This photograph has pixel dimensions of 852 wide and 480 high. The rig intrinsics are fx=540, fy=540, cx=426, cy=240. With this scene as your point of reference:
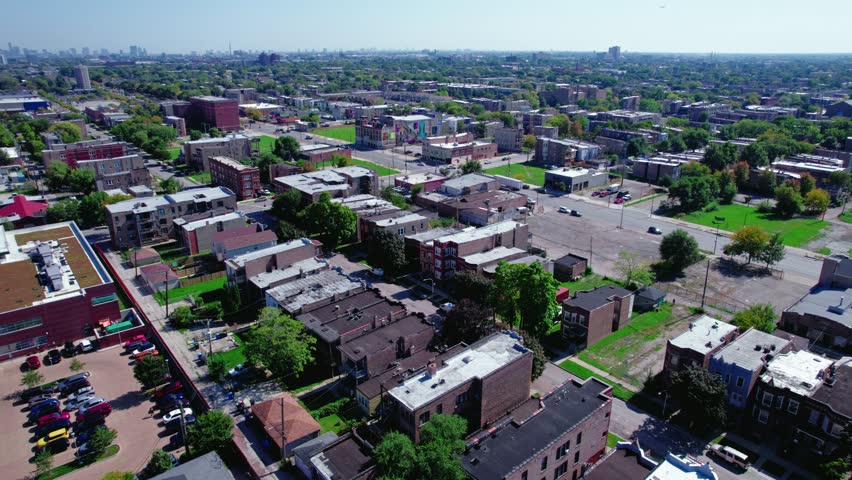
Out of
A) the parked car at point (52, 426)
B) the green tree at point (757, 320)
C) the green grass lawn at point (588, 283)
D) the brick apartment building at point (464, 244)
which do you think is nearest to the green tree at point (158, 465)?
the parked car at point (52, 426)

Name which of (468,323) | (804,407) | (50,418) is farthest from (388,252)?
(804,407)

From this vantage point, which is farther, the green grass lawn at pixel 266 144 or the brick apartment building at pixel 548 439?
the green grass lawn at pixel 266 144

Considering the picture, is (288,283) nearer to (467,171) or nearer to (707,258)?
(707,258)

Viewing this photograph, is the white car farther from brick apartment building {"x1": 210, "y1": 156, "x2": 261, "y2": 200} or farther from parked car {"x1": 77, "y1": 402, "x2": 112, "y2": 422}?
brick apartment building {"x1": 210, "y1": 156, "x2": 261, "y2": 200}

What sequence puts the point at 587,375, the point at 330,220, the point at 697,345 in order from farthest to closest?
the point at 330,220
the point at 587,375
the point at 697,345

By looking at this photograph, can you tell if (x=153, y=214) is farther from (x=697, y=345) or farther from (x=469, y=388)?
(x=697, y=345)

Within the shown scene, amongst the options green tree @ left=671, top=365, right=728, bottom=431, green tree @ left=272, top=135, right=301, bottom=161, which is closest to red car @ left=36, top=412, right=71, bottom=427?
green tree @ left=671, top=365, right=728, bottom=431

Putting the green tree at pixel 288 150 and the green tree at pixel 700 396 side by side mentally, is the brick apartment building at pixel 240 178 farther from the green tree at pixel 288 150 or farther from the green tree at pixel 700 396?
the green tree at pixel 700 396
